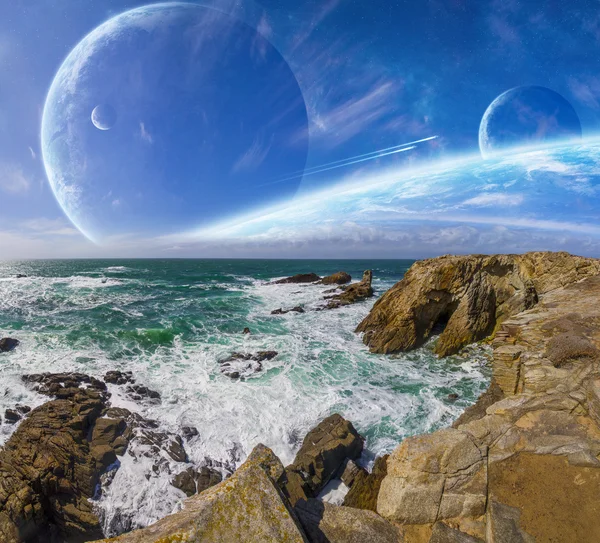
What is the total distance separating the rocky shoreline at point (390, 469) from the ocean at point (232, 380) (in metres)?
0.74

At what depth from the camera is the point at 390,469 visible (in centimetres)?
527

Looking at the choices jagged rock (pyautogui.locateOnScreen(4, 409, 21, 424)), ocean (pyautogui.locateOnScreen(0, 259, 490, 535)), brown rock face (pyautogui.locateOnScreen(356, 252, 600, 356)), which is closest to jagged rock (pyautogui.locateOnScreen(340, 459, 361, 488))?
ocean (pyautogui.locateOnScreen(0, 259, 490, 535))

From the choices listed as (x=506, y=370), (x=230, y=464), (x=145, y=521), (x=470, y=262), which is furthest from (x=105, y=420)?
(x=470, y=262)

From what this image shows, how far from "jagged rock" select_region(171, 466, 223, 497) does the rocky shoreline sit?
0.04 meters

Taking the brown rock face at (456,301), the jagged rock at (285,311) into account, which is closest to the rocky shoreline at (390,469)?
the brown rock face at (456,301)

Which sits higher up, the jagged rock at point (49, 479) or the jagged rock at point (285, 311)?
the jagged rock at point (285, 311)

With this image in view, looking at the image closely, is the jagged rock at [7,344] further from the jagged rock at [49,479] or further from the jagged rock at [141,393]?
the jagged rock at [49,479]

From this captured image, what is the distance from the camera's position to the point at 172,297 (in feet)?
136

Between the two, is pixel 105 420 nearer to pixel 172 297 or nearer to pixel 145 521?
pixel 145 521

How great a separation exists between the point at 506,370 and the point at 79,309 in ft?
125

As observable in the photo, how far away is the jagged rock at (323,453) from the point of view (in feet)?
28.2

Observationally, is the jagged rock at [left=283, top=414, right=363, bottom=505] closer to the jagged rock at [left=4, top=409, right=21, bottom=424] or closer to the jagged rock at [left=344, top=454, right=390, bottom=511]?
the jagged rock at [left=344, top=454, right=390, bottom=511]

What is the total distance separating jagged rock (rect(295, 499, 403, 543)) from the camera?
3934 mm

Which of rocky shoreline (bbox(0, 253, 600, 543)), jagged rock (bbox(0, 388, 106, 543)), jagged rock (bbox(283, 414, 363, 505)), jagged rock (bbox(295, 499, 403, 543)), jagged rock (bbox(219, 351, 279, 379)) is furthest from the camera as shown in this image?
jagged rock (bbox(219, 351, 279, 379))
